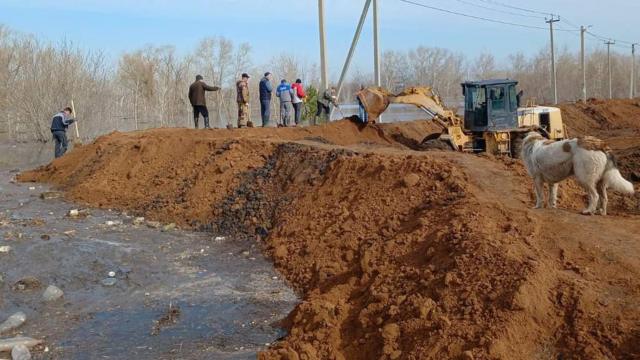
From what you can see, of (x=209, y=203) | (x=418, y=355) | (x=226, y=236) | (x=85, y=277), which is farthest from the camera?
(x=209, y=203)

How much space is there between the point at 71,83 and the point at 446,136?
71.7 feet

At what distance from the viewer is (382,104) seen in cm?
1938

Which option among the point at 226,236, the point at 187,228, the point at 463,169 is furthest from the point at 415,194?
the point at 187,228

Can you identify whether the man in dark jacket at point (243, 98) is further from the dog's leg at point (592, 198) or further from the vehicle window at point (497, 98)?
the dog's leg at point (592, 198)

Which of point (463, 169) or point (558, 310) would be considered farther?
point (463, 169)

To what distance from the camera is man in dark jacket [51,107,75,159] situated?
20.3 meters

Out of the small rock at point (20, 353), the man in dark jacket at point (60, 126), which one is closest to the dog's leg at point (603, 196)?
the small rock at point (20, 353)

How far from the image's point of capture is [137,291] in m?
9.00

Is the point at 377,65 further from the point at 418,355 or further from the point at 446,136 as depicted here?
the point at 418,355

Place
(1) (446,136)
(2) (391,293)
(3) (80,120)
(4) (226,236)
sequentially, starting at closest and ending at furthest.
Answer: (2) (391,293)
(4) (226,236)
(1) (446,136)
(3) (80,120)

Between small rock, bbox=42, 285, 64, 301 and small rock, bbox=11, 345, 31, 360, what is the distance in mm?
2021

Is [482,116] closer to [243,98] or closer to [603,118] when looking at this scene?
[243,98]

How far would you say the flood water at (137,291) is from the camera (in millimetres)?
7105

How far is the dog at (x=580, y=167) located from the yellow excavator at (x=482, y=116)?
28.7ft
